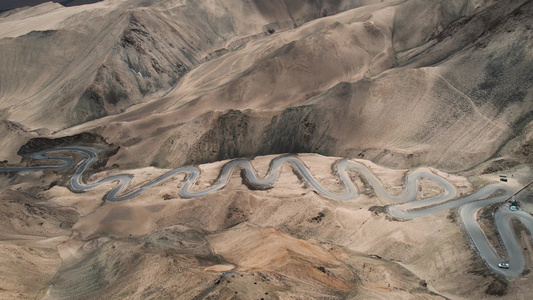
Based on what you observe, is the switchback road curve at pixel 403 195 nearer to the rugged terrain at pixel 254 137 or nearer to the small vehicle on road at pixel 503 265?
the small vehicle on road at pixel 503 265

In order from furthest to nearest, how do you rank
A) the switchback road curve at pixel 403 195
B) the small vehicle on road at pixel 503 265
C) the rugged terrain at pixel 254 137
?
the switchback road curve at pixel 403 195
the rugged terrain at pixel 254 137
the small vehicle on road at pixel 503 265

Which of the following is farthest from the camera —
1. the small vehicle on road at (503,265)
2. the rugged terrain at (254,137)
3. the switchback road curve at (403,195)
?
the switchback road curve at (403,195)

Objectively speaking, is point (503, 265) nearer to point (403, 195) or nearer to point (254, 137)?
point (403, 195)

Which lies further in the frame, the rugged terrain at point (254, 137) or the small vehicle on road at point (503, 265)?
the rugged terrain at point (254, 137)

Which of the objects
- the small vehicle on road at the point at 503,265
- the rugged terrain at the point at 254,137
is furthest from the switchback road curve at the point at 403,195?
the rugged terrain at the point at 254,137

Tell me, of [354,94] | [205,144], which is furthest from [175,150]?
[354,94]

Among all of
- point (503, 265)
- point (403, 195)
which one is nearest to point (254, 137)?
point (403, 195)

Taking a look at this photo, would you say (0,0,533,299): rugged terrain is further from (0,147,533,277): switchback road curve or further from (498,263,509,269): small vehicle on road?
(0,147,533,277): switchback road curve

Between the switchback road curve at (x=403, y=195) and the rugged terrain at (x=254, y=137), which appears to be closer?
the rugged terrain at (x=254, y=137)
